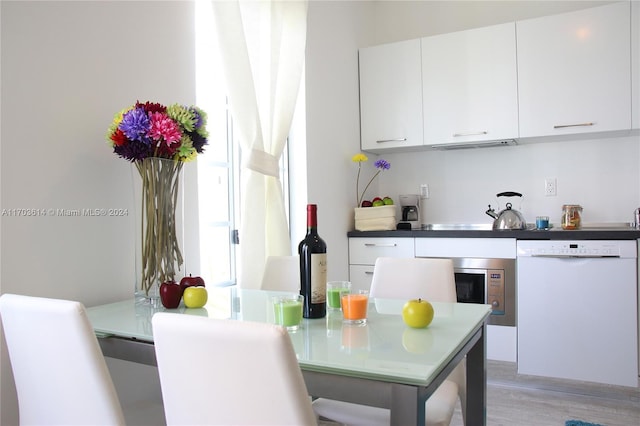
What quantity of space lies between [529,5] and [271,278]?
275 centimetres

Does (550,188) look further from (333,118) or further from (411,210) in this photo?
(333,118)

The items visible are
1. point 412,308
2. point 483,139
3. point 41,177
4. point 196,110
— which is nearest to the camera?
point 412,308

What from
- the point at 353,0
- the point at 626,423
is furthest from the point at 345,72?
the point at 626,423

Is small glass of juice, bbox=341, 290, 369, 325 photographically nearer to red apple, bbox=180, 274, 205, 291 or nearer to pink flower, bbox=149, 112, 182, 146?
red apple, bbox=180, 274, 205, 291

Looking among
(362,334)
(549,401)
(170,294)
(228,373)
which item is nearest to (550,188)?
(549,401)

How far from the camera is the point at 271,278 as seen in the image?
2.22m

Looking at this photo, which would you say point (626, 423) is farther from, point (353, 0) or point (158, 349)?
point (353, 0)

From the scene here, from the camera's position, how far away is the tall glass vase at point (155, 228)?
1603 mm

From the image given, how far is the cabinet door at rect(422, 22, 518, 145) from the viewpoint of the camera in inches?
126

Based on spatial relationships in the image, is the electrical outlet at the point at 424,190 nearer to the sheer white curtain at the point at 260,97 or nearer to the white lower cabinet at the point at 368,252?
the white lower cabinet at the point at 368,252

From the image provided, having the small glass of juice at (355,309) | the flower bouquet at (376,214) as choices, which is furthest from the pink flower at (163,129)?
the flower bouquet at (376,214)

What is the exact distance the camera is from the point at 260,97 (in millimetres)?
2553

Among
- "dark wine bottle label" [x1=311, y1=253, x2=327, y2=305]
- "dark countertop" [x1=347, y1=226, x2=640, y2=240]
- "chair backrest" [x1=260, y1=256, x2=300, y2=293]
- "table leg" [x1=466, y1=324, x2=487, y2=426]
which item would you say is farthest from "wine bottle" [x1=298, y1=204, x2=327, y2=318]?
"dark countertop" [x1=347, y1=226, x2=640, y2=240]

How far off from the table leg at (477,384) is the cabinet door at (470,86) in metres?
2.11
